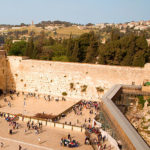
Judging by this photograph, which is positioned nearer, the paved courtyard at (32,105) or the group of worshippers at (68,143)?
the group of worshippers at (68,143)

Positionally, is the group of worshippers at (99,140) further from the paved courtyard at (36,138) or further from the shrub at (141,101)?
the shrub at (141,101)

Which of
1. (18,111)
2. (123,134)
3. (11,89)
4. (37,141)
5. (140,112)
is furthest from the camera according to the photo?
(11,89)

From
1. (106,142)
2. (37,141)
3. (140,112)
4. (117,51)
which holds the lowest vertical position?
(37,141)

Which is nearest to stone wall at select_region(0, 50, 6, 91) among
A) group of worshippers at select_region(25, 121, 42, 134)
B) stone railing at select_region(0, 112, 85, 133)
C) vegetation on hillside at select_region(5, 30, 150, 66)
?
vegetation on hillside at select_region(5, 30, 150, 66)

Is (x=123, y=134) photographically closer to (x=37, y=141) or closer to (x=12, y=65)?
(x=37, y=141)

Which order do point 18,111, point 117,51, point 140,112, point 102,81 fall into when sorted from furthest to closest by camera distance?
point 117,51, point 102,81, point 18,111, point 140,112

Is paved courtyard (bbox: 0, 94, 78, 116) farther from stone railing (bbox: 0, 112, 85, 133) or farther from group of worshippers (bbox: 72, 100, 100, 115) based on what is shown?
stone railing (bbox: 0, 112, 85, 133)

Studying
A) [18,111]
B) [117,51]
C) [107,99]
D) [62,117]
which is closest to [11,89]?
[18,111]

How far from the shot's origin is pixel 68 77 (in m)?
20.3

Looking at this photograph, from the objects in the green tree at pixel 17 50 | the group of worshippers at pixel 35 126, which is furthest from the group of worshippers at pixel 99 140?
the green tree at pixel 17 50

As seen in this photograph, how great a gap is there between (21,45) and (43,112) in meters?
16.3

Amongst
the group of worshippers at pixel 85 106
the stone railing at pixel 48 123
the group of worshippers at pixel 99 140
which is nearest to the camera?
the group of worshippers at pixel 99 140

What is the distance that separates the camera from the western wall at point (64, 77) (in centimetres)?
1844

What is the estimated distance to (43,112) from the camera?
16.7 m
